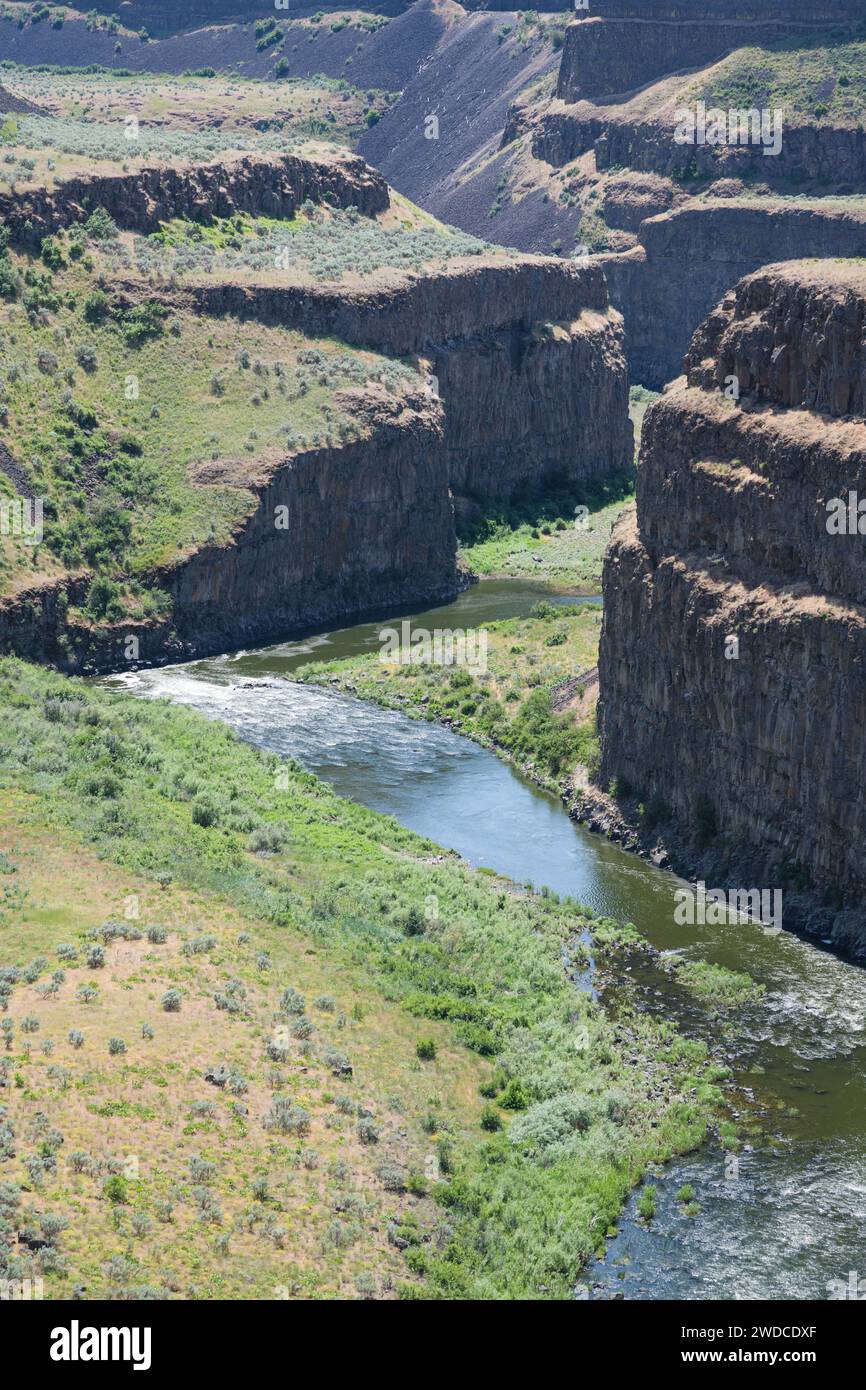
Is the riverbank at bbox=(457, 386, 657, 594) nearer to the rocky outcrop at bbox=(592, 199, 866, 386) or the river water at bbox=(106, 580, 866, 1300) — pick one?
the river water at bbox=(106, 580, 866, 1300)

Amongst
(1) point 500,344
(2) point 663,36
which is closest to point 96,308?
(1) point 500,344

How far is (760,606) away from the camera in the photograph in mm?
65438

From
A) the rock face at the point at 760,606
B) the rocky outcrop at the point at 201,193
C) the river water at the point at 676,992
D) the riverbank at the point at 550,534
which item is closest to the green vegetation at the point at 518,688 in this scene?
the river water at the point at 676,992

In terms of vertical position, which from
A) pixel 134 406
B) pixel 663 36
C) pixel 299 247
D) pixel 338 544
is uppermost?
pixel 663 36

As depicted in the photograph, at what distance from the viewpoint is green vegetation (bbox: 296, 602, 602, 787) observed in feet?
263

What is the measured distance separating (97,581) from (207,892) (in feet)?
112

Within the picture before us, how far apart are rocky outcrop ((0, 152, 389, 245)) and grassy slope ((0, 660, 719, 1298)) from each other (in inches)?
1713

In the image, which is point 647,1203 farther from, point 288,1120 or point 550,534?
point 550,534

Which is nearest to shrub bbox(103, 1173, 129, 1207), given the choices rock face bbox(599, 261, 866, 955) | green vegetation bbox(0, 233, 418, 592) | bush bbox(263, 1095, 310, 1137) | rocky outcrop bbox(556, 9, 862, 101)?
bush bbox(263, 1095, 310, 1137)

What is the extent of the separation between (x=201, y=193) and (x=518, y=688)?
44.9 meters

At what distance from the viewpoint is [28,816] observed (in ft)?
218

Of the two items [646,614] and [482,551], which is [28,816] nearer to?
[646,614]

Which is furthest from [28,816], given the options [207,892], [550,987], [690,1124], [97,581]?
[97,581]

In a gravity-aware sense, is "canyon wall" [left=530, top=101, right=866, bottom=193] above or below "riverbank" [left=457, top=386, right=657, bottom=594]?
above
